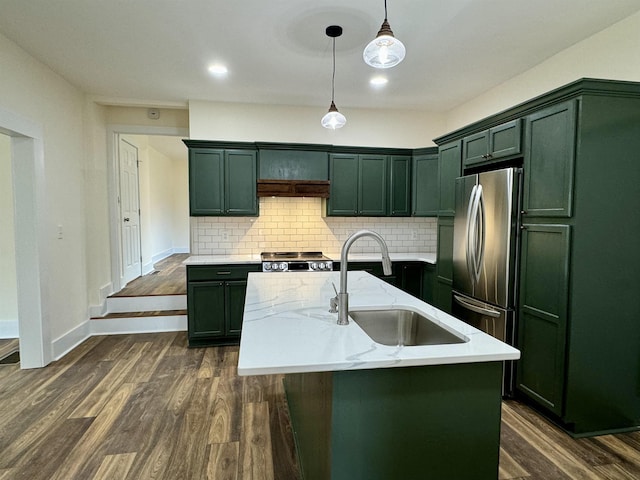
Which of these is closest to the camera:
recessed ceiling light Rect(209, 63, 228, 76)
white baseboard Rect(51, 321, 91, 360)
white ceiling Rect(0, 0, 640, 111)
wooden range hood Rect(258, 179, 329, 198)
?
white ceiling Rect(0, 0, 640, 111)

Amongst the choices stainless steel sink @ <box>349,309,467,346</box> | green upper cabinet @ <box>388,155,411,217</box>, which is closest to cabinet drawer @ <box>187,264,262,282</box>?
green upper cabinet @ <box>388,155,411,217</box>

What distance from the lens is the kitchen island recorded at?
1.23 meters

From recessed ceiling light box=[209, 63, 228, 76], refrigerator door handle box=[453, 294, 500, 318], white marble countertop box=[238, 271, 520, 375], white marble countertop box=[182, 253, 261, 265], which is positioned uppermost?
recessed ceiling light box=[209, 63, 228, 76]

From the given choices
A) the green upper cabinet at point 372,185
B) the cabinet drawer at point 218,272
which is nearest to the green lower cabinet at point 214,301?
the cabinet drawer at point 218,272

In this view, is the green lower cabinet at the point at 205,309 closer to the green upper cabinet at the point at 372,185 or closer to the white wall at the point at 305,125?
the white wall at the point at 305,125

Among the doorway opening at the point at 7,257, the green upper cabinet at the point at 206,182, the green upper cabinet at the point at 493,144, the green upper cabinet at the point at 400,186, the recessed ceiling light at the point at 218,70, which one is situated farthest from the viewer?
the green upper cabinet at the point at 400,186

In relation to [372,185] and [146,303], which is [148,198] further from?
[372,185]

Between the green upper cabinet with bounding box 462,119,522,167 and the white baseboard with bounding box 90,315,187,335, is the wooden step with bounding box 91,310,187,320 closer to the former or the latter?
the white baseboard with bounding box 90,315,187,335

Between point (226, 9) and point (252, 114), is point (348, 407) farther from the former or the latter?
point (252, 114)

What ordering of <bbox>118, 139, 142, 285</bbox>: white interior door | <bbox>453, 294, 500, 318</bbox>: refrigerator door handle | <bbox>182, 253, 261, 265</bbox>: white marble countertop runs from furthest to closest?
1. <bbox>118, 139, 142, 285</bbox>: white interior door
2. <bbox>182, 253, 261, 265</bbox>: white marble countertop
3. <bbox>453, 294, 500, 318</bbox>: refrigerator door handle

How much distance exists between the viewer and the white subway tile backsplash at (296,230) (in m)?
4.39

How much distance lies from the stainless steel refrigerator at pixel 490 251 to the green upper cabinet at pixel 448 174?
21cm

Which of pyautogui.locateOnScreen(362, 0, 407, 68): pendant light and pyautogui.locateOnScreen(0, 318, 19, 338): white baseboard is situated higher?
pyautogui.locateOnScreen(362, 0, 407, 68): pendant light

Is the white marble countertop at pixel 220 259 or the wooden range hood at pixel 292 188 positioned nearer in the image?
the white marble countertop at pixel 220 259
